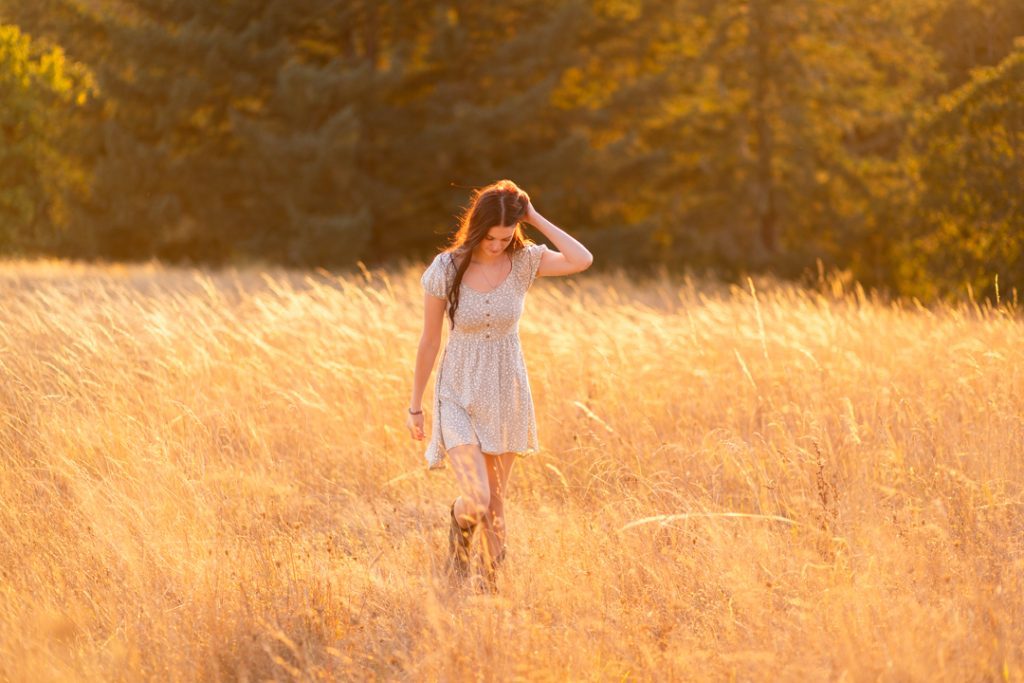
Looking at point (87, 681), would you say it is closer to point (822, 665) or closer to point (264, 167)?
point (822, 665)

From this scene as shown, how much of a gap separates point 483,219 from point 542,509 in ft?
5.07

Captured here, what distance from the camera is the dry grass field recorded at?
12.0 ft

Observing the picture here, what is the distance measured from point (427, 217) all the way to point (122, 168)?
716 centimetres

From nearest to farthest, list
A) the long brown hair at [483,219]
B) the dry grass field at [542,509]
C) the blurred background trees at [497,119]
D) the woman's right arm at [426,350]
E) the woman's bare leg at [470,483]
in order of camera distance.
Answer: the dry grass field at [542,509], the woman's bare leg at [470,483], the long brown hair at [483,219], the woman's right arm at [426,350], the blurred background trees at [497,119]

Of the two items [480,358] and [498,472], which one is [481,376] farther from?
[498,472]

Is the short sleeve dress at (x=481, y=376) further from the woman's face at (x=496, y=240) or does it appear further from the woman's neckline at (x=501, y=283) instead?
the woman's face at (x=496, y=240)

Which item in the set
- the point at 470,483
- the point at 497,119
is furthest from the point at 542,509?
the point at 497,119

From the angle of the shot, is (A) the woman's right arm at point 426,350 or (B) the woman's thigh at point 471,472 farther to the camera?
(A) the woman's right arm at point 426,350

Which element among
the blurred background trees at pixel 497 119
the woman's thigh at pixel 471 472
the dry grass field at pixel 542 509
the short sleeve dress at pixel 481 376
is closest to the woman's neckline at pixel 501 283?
the short sleeve dress at pixel 481 376

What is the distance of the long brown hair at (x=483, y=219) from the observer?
4.30 metres

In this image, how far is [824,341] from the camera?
25.0 feet

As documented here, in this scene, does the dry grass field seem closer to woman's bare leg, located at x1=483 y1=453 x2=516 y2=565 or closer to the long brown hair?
woman's bare leg, located at x1=483 y1=453 x2=516 y2=565

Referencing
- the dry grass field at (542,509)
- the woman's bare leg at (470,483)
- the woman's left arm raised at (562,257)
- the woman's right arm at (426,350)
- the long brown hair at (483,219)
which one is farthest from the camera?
the woman's left arm raised at (562,257)

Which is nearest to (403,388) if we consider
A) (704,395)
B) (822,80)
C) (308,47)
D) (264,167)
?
(704,395)
